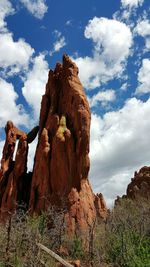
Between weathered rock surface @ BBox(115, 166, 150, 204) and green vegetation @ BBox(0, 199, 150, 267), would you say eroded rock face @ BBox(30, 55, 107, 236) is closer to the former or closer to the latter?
green vegetation @ BBox(0, 199, 150, 267)

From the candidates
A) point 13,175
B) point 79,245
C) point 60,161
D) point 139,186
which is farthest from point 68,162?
point 139,186

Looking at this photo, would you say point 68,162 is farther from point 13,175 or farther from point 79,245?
point 79,245

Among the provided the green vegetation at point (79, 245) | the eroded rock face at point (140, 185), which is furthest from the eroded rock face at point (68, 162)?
the eroded rock face at point (140, 185)

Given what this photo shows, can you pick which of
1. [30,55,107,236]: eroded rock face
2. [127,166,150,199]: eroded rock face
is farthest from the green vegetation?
[127,166,150,199]: eroded rock face

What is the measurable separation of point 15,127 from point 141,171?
1052 inches

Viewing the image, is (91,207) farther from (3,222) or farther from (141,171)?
(141,171)

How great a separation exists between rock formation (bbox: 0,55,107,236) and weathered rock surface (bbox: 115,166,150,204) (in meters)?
16.3

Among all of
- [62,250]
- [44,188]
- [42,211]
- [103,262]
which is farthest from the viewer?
[44,188]

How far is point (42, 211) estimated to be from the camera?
44438 mm

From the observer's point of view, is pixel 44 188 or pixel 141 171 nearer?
pixel 44 188

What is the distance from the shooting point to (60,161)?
1848 inches

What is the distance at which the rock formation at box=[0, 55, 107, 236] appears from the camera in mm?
44719

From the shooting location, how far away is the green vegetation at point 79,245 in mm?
30109

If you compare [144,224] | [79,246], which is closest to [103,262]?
[79,246]
